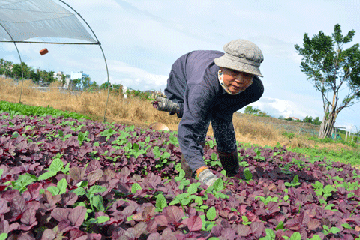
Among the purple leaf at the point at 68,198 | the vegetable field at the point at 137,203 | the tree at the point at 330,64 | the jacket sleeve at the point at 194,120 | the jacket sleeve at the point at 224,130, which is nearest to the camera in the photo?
the vegetable field at the point at 137,203

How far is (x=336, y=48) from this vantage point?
22156 millimetres

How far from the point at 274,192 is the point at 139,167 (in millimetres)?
1539

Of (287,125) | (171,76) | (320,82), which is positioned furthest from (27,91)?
(287,125)

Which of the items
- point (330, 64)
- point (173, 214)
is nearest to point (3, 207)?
point (173, 214)

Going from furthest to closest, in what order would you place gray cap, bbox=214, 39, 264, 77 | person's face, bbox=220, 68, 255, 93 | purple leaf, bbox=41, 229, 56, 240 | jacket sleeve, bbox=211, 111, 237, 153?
jacket sleeve, bbox=211, 111, 237, 153 → person's face, bbox=220, 68, 255, 93 → gray cap, bbox=214, 39, 264, 77 → purple leaf, bbox=41, 229, 56, 240

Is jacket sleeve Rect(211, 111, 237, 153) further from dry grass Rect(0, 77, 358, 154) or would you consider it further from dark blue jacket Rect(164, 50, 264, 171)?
dry grass Rect(0, 77, 358, 154)

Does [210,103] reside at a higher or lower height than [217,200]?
higher

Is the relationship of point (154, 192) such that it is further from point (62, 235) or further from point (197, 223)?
point (62, 235)

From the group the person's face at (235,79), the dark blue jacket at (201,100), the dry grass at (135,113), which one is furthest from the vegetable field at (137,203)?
the dry grass at (135,113)

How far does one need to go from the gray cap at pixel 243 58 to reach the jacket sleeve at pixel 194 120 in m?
0.30

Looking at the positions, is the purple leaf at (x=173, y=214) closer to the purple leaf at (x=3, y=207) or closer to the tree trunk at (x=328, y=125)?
the purple leaf at (x=3, y=207)

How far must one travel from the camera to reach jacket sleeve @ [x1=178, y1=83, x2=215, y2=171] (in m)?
2.48

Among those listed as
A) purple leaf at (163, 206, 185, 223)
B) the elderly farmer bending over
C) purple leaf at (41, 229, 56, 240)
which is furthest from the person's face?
purple leaf at (41, 229, 56, 240)

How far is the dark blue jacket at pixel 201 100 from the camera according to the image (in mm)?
2512
